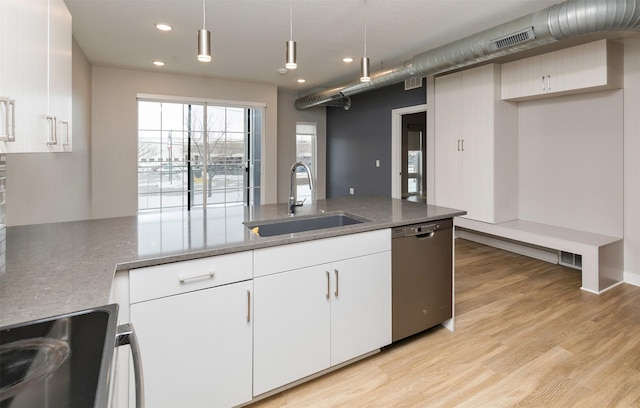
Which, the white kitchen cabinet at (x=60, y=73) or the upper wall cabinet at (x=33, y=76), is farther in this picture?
the white kitchen cabinet at (x=60, y=73)

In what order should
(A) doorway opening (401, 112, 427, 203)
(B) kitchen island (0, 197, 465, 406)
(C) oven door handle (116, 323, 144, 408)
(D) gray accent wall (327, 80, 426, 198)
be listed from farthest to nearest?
(A) doorway opening (401, 112, 427, 203) → (D) gray accent wall (327, 80, 426, 198) → (B) kitchen island (0, 197, 465, 406) → (C) oven door handle (116, 323, 144, 408)

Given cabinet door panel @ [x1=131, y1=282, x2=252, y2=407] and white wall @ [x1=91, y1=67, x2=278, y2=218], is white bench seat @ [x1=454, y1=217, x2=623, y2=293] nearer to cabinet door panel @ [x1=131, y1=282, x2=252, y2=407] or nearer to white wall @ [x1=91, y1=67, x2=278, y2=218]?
cabinet door panel @ [x1=131, y1=282, x2=252, y2=407]

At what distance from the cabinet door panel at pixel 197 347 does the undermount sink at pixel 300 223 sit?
0.55 m

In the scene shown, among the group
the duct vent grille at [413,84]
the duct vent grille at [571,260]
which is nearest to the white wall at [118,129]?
the duct vent grille at [413,84]

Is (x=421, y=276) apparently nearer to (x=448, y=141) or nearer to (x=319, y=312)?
(x=319, y=312)

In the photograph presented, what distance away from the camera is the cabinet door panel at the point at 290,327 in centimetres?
179

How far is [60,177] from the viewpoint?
138 inches

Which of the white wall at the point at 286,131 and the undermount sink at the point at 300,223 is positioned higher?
the white wall at the point at 286,131

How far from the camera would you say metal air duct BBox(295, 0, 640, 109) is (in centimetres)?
241

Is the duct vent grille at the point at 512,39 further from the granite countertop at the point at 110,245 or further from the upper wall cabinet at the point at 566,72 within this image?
the granite countertop at the point at 110,245

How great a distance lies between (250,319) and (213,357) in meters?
0.23

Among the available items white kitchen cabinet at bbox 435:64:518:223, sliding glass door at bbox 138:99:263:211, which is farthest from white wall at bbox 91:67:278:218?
white kitchen cabinet at bbox 435:64:518:223

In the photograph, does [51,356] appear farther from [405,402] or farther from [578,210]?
[578,210]

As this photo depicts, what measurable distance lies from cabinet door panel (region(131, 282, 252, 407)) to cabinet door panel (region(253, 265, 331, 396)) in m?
0.07
